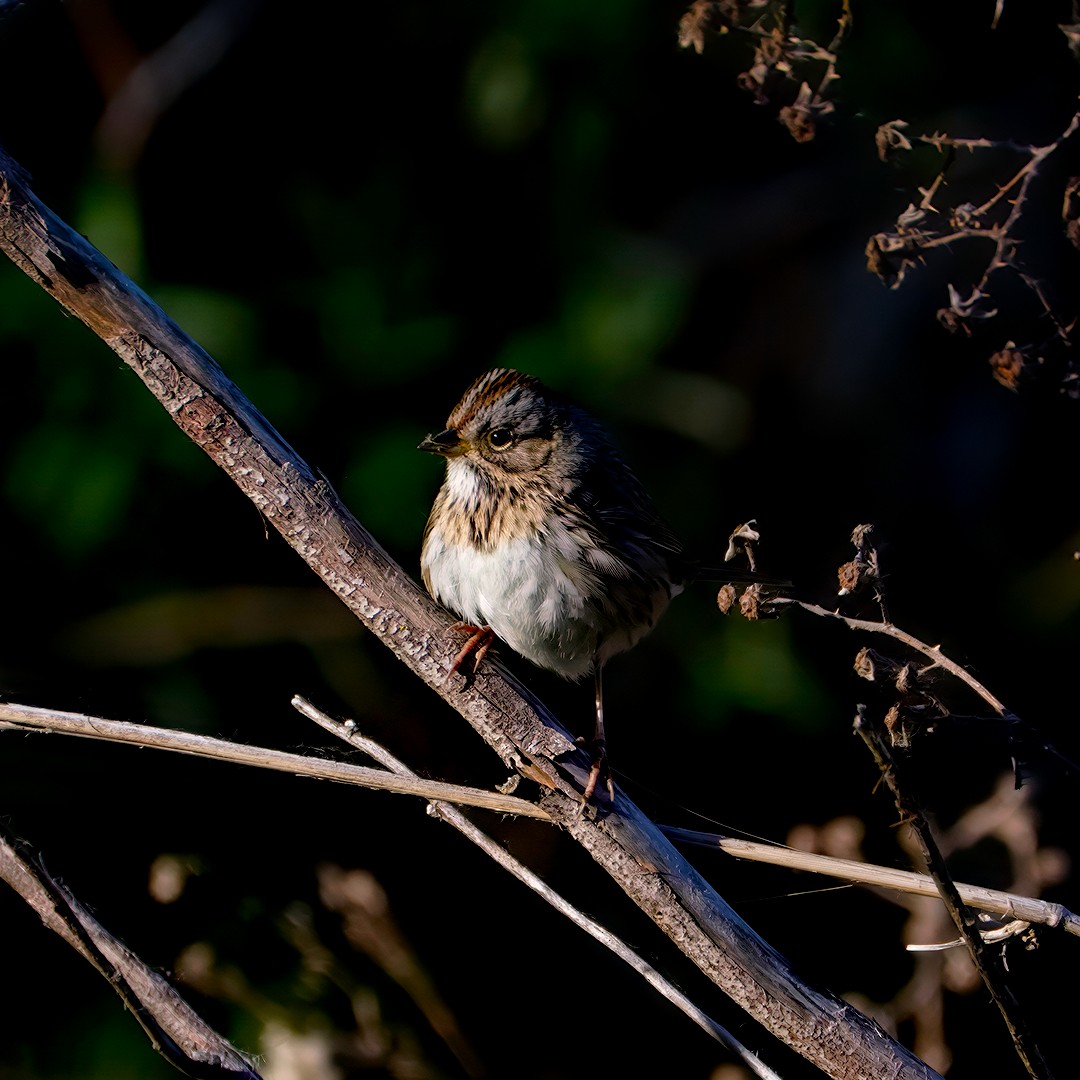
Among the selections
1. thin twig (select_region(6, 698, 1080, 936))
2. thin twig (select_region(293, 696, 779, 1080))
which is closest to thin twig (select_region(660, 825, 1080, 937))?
thin twig (select_region(6, 698, 1080, 936))

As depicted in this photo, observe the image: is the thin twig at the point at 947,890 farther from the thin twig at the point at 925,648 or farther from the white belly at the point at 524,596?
the white belly at the point at 524,596

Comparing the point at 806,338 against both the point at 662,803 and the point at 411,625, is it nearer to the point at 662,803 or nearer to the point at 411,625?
the point at 662,803

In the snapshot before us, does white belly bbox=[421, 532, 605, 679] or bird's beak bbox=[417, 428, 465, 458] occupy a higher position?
bird's beak bbox=[417, 428, 465, 458]

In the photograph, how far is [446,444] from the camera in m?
2.48

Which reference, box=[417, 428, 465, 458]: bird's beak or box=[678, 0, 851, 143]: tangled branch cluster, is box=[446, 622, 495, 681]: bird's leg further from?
box=[678, 0, 851, 143]: tangled branch cluster

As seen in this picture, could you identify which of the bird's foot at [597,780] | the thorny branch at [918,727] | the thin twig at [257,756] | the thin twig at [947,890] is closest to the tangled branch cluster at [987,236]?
the thorny branch at [918,727]

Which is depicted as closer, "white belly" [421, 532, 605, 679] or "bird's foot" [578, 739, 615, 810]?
"bird's foot" [578, 739, 615, 810]

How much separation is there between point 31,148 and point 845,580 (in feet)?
7.29

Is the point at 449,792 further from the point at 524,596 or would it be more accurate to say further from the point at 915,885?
the point at 524,596

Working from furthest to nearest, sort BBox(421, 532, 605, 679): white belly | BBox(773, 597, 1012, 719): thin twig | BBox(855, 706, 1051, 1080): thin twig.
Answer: BBox(421, 532, 605, 679): white belly
BBox(773, 597, 1012, 719): thin twig
BBox(855, 706, 1051, 1080): thin twig

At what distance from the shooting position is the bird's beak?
7.96ft

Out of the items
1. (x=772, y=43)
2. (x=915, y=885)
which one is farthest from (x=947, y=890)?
(x=772, y=43)

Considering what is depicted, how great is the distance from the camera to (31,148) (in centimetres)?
274

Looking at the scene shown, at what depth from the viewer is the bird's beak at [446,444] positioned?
7.96ft
